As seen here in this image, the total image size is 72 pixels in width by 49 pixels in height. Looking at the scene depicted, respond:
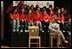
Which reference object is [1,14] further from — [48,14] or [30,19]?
[48,14]

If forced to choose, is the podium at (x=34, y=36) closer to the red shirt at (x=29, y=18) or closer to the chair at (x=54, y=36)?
the red shirt at (x=29, y=18)

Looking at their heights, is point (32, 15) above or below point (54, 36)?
above

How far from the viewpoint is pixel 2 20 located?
5.98 metres

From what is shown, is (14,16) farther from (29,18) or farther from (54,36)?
(54,36)

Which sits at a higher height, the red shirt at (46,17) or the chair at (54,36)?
the red shirt at (46,17)

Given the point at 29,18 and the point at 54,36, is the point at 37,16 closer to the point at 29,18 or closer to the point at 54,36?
the point at 29,18

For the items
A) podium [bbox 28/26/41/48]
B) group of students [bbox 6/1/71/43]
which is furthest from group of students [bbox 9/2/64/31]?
podium [bbox 28/26/41/48]

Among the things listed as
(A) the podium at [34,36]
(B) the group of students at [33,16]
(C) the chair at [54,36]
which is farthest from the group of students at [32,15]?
(C) the chair at [54,36]

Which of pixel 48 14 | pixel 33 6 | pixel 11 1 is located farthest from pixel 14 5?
pixel 48 14

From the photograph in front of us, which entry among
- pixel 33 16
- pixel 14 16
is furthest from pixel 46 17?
pixel 14 16

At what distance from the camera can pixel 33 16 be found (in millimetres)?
6234

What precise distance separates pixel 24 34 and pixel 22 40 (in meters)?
0.18

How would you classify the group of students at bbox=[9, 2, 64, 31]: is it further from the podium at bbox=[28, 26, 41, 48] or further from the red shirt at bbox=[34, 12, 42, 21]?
the podium at bbox=[28, 26, 41, 48]

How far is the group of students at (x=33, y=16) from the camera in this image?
615 centimetres
